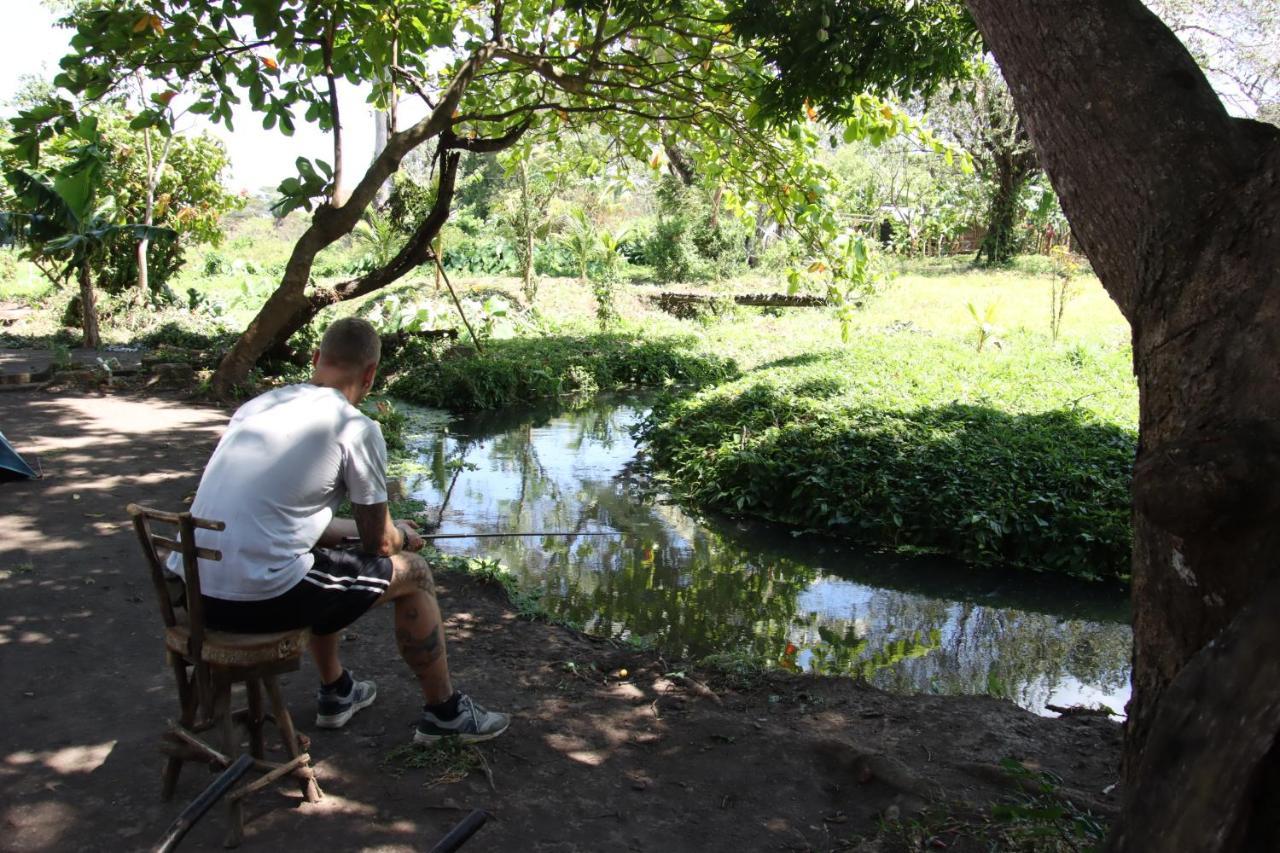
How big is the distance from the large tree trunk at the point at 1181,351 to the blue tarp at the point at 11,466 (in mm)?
7138

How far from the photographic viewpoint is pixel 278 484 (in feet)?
10.2

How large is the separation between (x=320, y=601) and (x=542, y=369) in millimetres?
12087

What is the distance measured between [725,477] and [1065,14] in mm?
7067

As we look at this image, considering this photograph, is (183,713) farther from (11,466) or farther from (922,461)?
(922,461)

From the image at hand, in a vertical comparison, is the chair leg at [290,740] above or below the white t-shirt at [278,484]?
below

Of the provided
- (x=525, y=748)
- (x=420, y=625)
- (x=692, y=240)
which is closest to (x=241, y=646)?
(x=420, y=625)

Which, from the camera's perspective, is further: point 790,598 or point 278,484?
point 790,598

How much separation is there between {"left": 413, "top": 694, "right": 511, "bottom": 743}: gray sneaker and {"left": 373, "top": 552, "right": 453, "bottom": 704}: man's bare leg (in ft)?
0.27

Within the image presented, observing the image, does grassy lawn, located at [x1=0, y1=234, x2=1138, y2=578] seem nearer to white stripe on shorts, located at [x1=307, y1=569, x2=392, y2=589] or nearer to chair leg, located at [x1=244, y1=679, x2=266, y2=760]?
white stripe on shorts, located at [x1=307, y1=569, x2=392, y2=589]

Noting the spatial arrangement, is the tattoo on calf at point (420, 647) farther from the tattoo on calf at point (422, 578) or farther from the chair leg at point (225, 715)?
the chair leg at point (225, 715)

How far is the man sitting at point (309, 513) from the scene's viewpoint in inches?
121

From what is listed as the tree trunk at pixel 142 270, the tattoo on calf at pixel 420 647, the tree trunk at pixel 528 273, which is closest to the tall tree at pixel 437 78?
the tattoo on calf at pixel 420 647

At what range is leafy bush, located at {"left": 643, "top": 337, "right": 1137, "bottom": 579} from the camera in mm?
7891

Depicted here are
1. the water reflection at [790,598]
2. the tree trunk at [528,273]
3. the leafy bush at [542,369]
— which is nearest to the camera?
the water reflection at [790,598]
